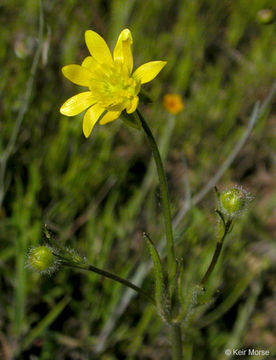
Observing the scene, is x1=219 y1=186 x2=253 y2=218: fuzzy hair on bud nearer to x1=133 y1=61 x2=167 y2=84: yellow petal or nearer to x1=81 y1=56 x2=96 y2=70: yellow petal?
x1=133 y1=61 x2=167 y2=84: yellow petal

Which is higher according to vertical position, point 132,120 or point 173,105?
point 173,105

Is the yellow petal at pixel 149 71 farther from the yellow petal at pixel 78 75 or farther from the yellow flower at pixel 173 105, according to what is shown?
the yellow flower at pixel 173 105

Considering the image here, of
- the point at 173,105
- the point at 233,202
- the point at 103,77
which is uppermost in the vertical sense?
the point at 173,105

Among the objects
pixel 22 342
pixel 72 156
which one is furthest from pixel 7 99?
pixel 22 342

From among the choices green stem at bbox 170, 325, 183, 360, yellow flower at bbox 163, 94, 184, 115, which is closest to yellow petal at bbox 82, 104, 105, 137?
green stem at bbox 170, 325, 183, 360

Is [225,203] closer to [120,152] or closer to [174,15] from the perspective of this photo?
[120,152]

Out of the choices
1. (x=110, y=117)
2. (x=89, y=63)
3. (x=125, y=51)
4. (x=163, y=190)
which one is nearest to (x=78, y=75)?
(x=89, y=63)

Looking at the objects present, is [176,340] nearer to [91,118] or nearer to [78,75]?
[91,118]
